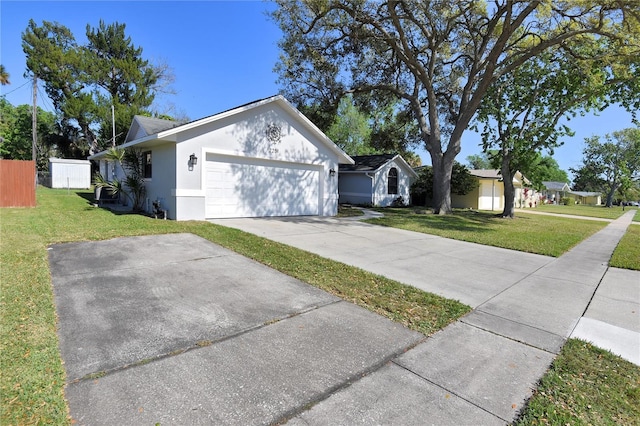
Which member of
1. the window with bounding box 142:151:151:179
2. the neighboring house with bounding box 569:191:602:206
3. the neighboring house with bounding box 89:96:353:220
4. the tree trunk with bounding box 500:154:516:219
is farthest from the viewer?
the neighboring house with bounding box 569:191:602:206

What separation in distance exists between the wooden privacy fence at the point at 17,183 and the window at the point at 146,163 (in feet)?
12.4

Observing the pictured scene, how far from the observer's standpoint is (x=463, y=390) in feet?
8.77

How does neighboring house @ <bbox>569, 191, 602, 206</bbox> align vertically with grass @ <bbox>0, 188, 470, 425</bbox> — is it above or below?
above

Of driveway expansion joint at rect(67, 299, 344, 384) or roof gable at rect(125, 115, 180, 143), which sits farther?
roof gable at rect(125, 115, 180, 143)

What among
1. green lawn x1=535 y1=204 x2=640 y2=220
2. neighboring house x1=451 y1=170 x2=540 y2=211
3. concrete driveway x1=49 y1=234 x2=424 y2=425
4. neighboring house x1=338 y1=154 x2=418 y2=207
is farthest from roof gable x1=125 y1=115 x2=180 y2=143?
green lawn x1=535 y1=204 x2=640 y2=220

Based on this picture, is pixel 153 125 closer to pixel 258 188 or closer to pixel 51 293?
pixel 258 188

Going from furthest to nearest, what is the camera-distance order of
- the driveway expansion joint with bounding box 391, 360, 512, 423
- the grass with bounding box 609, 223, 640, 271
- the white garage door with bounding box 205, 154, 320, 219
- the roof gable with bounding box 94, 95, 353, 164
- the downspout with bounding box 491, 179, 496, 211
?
the downspout with bounding box 491, 179, 496, 211
the white garage door with bounding box 205, 154, 320, 219
the roof gable with bounding box 94, 95, 353, 164
the grass with bounding box 609, 223, 640, 271
the driveway expansion joint with bounding box 391, 360, 512, 423

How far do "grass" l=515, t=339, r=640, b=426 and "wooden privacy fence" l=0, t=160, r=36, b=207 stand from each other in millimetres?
16036

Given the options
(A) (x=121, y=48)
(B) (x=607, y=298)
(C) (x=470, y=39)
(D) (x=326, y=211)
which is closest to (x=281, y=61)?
(D) (x=326, y=211)

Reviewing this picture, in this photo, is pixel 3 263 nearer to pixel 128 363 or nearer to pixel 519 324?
pixel 128 363

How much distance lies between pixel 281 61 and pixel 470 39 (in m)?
10.7

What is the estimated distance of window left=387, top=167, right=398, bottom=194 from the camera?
2389 cm

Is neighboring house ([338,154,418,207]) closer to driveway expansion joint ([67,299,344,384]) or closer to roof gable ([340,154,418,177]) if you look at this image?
roof gable ([340,154,418,177])

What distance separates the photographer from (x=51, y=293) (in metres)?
4.23
